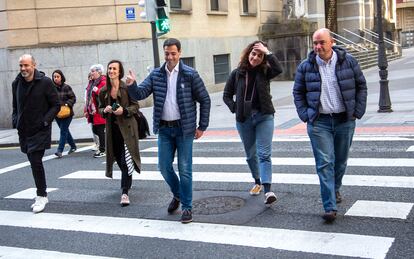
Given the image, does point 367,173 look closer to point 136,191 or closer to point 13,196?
point 136,191

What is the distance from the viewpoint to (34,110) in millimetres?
7180

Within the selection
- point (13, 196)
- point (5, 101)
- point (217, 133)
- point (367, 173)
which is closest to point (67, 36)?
point (5, 101)

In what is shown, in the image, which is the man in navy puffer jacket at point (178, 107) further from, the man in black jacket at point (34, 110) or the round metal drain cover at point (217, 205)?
the man in black jacket at point (34, 110)

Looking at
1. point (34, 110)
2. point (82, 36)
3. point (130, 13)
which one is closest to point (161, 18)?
point (130, 13)

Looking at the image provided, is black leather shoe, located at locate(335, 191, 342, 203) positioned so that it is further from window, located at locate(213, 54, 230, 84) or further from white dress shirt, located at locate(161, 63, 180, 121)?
window, located at locate(213, 54, 230, 84)

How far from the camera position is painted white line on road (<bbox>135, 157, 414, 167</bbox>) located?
8.53 m

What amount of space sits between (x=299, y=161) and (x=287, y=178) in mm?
1252

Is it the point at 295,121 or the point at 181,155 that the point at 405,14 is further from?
the point at 181,155

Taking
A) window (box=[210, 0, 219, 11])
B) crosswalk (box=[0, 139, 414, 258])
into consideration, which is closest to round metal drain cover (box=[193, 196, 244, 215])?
crosswalk (box=[0, 139, 414, 258])

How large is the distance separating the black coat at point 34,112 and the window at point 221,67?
54.2 ft

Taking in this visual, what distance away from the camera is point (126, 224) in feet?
20.9

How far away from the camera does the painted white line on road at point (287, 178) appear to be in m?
7.38

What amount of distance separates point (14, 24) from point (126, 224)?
45.1ft

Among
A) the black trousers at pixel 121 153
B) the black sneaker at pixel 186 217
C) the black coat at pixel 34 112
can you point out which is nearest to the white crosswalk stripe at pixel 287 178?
the black trousers at pixel 121 153
